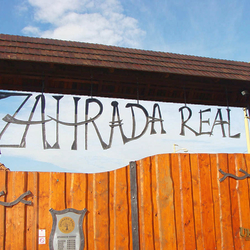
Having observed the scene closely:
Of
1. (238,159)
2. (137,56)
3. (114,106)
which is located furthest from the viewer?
(137,56)

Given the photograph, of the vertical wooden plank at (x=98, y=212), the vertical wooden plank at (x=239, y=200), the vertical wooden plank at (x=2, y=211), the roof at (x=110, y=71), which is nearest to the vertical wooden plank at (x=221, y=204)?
the vertical wooden plank at (x=239, y=200)

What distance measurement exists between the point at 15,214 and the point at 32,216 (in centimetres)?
30

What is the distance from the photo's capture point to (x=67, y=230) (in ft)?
18.2

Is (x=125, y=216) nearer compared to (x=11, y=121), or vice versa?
(x=125, y=216)

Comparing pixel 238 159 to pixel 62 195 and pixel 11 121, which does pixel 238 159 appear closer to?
pixel 62 195

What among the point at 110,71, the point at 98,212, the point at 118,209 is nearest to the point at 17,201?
the point at 98,212

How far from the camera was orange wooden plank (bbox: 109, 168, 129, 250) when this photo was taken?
18.5ft

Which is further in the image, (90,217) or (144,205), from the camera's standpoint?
(144,205)

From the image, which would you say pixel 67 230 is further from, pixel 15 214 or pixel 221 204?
pixel 221 204

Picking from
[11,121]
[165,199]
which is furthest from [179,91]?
[11,121]

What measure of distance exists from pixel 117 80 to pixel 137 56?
0.82m

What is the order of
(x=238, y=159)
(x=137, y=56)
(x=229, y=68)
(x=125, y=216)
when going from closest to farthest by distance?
(x=125, y=216) → (x=238, y=159) → (x=137, y=56) → (x=229, y=68)

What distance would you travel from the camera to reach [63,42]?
25.0 ft

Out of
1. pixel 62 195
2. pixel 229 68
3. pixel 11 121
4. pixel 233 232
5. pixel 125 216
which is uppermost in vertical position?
pixel 229 68
